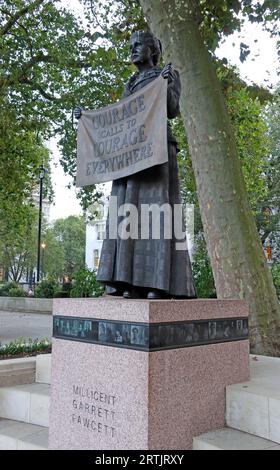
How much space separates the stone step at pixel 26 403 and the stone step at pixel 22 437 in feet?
0.28

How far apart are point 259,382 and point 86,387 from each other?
157 centimetres

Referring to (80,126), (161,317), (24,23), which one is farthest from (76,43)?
(161,317)

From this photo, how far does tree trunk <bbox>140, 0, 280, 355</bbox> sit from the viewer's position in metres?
6.36

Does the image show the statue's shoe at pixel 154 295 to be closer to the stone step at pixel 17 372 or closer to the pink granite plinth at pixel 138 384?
the pink granite plinth at pixel 138 384

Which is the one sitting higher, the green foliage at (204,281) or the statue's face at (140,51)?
the statue's face at (140,51)

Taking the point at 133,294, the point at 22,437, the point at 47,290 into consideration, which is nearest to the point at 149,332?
the point at 133,294

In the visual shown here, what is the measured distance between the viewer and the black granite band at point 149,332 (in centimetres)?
317

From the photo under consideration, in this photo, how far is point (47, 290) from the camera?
870 inches

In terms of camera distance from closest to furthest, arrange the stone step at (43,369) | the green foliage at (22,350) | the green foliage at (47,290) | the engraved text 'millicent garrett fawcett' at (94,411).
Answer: the engraved text 'millicent garrett fawcett' at (94,411), the stone step at (43,369), the green foliage at (22,350), the green foliage at (47,290)

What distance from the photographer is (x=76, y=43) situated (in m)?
12.6

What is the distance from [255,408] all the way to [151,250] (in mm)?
1503

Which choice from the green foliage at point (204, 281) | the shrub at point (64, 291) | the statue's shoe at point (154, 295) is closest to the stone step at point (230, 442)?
the statue's shoe at point (154, 295)

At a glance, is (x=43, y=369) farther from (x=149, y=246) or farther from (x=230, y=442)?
(x=230, y=442)

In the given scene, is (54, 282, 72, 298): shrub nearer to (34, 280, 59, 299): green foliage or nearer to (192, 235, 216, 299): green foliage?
(34, 280, 59, 299): green foliage
